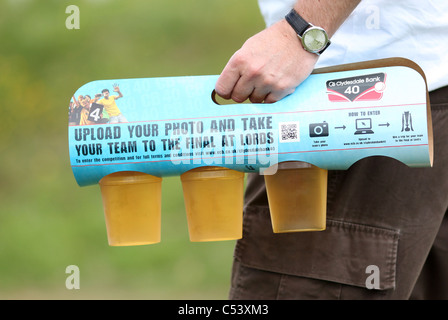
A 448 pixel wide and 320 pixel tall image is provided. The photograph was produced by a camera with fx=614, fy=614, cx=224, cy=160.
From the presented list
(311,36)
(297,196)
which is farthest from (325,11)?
(297,196)

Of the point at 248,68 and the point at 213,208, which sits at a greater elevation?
the point at 248,68

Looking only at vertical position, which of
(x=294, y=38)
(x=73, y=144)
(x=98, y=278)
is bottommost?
(x=98, y=278)

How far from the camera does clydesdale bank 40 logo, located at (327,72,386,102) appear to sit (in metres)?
0.89

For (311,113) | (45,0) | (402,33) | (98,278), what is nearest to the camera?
(311,113)

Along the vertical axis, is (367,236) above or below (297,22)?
below

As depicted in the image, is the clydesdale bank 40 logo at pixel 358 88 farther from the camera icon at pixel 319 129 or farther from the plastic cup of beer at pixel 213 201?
the plastic cup of beer at pixel 213 201

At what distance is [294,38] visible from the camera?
0.93m

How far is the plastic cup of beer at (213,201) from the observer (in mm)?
940

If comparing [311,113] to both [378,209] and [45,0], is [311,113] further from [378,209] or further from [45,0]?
[45,0]

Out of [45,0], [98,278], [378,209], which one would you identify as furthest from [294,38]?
[45,0]

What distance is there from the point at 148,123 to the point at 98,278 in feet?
5.52

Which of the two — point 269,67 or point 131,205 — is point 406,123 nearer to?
point 269,67

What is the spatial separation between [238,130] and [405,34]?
1.14 feet

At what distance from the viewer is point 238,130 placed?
90cm
